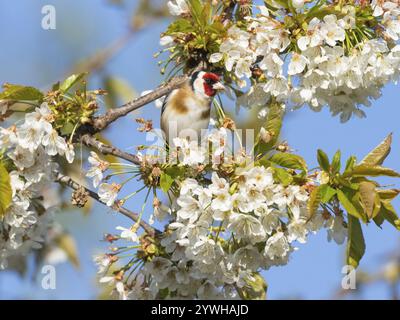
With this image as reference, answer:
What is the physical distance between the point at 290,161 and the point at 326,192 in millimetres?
200

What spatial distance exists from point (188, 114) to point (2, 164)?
1681 millimetres

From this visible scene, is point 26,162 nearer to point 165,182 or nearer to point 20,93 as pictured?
point 20,93

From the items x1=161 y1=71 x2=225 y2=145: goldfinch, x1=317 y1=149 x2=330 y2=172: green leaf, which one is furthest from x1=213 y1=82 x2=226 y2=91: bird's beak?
x1=317 y1=149 x2=330 y2=172: green leaf

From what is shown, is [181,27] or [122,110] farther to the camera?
[181,27]

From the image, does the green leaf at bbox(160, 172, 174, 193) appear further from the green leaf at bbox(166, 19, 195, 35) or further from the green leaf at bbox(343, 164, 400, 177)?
the green leaf at bbox(166, 19, 195, 35)

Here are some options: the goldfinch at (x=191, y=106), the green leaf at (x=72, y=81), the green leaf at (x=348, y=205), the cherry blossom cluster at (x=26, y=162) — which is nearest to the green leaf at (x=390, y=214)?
the green leaf at (x=348, y=205)

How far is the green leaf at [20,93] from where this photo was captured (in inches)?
134

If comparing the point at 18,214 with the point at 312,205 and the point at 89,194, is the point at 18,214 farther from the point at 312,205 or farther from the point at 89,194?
the point at 312,205

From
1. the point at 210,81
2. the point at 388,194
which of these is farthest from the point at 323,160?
the point at 210,81

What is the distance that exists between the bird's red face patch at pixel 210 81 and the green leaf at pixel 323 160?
103 cm

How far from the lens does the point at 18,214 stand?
11.7 ft

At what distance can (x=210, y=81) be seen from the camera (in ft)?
13.8

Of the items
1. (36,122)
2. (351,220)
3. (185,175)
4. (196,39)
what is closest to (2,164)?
(36,122)
